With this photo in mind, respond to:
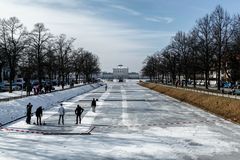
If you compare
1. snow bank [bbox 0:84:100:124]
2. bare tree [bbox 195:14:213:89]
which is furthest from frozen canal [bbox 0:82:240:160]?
bare tree [bbox 195:14:213:89]

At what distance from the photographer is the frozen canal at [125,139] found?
18297 millimetres

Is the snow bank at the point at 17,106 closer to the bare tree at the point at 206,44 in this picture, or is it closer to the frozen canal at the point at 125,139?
the frozen canal at the point at 125,139

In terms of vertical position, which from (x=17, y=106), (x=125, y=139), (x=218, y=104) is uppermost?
(x=17, y=106)

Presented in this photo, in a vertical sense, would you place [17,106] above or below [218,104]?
above

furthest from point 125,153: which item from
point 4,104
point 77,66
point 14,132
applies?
point 77,66

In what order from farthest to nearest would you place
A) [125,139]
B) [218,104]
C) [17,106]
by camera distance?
[218,104] < [17,106] < [125,139]

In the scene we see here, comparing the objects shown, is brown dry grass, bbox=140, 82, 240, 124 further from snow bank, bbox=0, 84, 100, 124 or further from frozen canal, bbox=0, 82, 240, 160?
snow bank, bbox=0, 84, 100, 124

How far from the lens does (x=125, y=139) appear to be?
2267cm

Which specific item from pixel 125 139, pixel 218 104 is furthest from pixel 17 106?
pixel 218 104

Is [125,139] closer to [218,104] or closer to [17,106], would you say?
[17,106]

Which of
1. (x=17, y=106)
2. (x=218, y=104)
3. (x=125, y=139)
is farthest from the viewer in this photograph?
(x=218, y=104)

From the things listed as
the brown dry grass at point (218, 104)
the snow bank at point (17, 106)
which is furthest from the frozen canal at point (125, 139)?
the brown dry grass at point (218, 104)

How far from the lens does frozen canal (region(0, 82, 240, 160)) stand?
18297 millimetres

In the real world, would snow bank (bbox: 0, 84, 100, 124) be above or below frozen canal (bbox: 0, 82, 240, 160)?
above
